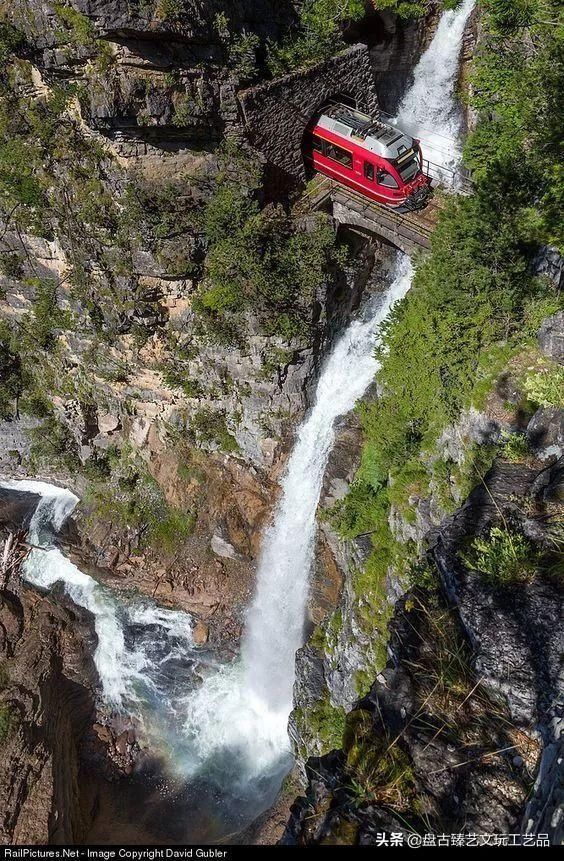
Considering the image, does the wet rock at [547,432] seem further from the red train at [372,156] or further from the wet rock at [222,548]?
the wet rock at [222,548]

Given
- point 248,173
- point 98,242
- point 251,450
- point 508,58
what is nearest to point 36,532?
point 251,450

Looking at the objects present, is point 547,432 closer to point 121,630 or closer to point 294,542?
point 294,542

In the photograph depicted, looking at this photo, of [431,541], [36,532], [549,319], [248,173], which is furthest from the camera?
[36,532]

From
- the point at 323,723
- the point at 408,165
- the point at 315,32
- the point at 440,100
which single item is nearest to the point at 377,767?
the point at 323,723

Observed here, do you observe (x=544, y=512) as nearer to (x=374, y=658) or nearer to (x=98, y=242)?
(x=374, y=658)

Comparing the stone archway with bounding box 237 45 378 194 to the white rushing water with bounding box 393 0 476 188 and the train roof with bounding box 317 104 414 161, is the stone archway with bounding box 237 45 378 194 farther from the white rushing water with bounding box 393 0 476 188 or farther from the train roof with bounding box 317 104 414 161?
the white rushing water with bounding box 393 0 476 188

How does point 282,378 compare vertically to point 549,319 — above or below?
below

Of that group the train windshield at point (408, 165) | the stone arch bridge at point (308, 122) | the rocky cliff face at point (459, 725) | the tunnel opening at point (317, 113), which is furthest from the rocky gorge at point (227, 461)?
the train windshield at point (408, 165)
